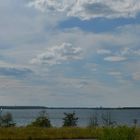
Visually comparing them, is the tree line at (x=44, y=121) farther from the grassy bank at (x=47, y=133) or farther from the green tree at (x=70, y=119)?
the grassy bank at (x=47, y=133)

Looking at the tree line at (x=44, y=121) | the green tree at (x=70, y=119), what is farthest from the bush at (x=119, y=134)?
the green tree at (x=70, y=119)

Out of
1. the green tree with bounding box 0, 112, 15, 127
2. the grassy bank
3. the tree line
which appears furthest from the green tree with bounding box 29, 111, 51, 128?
the grassy bank

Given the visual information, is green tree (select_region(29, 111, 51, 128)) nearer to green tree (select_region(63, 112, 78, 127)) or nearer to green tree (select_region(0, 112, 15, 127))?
green tree (select_region(0, 112, 15, 127))

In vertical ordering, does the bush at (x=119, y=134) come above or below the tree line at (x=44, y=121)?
below

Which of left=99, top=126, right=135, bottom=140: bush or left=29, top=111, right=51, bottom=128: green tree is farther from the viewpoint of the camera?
left=29, top=111, right=51, bottom=128: green tree

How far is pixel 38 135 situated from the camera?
26.7 meters

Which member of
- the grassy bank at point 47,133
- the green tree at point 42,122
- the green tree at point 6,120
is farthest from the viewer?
the green tree at point 6,120

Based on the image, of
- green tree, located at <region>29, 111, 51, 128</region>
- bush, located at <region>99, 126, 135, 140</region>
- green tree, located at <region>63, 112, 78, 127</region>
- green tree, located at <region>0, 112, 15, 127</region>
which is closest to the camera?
bush, located at <region>99, 126, 135, 140</region>

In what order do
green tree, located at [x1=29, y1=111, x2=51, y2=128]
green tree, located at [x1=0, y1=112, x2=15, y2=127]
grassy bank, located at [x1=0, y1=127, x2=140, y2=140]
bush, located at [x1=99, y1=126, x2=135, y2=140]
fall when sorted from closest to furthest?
1. bush, located at [x1=99, y1=126, x2=135, y2=140]
2. grassy bank, located at [x1=0, y1=127, x2=140, y2=140]
3. green tree, located at [x1=29, y1=111, x2=51, y2=128]
4. green tree, located at [x1=0, y1=112, x2=15, y2=127]

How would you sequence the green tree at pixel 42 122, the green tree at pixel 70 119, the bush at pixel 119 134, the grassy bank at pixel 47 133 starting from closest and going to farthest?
the bush at pixel 119 134
the grassy bank at pixel 47 133
the green tree at pixel 42 122
the green tree at pixel 70 119

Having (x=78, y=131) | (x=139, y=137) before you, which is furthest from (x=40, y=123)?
(x=139, y=137)

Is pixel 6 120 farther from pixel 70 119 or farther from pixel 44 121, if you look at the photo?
pixel 70 119

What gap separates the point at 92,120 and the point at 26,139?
920cm

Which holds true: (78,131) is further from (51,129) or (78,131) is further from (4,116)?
(4,116)
